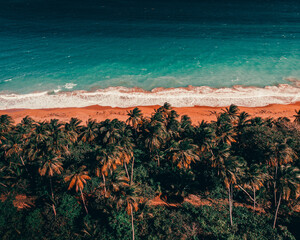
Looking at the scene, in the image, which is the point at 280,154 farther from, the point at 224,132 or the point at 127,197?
the point at 127,197

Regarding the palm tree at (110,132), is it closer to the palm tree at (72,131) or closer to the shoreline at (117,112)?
the palm tree at (72,131)

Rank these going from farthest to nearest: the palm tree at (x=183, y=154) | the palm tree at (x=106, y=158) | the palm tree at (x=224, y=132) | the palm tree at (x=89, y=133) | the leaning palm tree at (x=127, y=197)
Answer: the palm tree at (x=89, y=133) < the palm tree at (x=224, y=132) < the palm tree at (x=183, y=154) < the palm tree at (x=106, y=158) < the leaning palm tree at (x=127, y=197)

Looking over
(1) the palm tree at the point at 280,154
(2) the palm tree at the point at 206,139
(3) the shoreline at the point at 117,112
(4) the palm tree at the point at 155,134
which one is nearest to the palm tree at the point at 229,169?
(2) the palm tree at the point at 206,139

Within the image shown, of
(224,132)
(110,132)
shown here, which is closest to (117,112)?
(110,132)

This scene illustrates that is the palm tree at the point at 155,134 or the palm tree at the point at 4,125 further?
the palm tree at the point at 4,125

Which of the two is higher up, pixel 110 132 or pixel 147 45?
pixel 147 45
